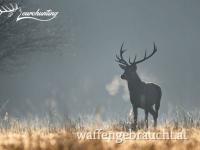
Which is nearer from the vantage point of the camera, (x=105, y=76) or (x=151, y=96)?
(x=151, y=96)

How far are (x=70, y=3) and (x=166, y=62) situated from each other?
2403cm

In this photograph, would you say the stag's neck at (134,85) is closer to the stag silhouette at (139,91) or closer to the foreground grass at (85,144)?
the stag silhouette at (139,91)

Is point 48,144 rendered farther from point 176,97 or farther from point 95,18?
point 95,18

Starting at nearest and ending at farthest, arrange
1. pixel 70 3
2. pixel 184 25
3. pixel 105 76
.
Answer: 1. pixel 70 3
2. pixel 105 76
3. pixel 184 25

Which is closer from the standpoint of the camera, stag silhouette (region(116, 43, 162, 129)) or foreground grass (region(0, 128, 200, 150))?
foreground grass (region(0, 128, 200, 150))

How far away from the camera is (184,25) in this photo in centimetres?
8988

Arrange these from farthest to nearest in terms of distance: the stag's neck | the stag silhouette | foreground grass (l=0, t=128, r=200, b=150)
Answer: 1. the stag's neck
2. the stag silhouette
3. foreground grass (l=0, t=128, r=200, b=150)

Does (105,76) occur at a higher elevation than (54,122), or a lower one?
higher

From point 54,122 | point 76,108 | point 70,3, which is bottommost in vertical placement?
point 54,122

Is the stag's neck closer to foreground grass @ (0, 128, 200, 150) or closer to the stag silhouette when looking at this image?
the stag silhouette

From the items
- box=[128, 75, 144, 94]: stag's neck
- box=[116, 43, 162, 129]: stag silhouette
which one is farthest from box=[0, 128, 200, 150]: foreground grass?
box=[128, 75, 144, 94]: stag's neck

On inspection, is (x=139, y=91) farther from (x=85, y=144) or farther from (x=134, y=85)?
(x=85, y=144)

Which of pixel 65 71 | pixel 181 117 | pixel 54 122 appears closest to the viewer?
pixel 54 122

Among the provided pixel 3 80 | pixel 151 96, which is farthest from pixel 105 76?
pixel 151 96
